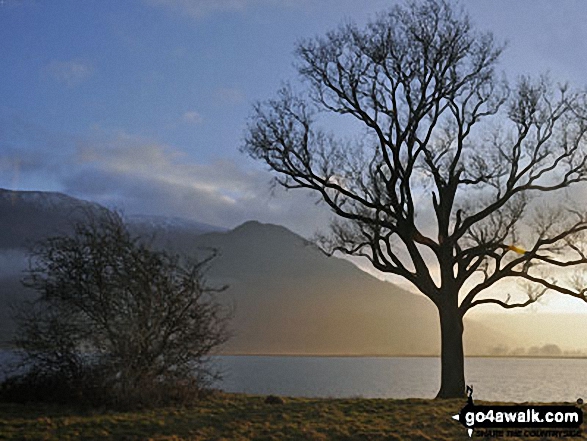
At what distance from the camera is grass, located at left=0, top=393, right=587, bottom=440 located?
14039 millimetres

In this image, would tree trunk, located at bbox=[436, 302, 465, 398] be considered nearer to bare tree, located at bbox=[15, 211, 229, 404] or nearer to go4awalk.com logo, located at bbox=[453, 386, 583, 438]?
go4awalk.com logo, located at bbox=[453, 386, 583, 438]

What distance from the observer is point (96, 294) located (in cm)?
1811

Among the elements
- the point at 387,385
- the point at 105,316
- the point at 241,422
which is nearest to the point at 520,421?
the point at 241,422

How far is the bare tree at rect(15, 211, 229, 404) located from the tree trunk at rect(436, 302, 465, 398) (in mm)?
8313

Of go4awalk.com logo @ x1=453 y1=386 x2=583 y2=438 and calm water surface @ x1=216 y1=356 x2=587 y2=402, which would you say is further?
calm water surface @ x1=216 y1=356 x2=587 y2=402

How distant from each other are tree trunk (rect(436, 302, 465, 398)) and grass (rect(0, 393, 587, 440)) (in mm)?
2924

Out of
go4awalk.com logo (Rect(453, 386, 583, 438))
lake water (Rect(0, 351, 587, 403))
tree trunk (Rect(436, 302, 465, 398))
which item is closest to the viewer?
go4awalk.com logo (Rect(453, 386, 583, 438))

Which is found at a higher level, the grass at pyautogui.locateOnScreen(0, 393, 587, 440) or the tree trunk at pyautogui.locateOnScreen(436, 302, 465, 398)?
the tree trunk at pyautogui.locateOnScreen(436, 302, 465, 398)

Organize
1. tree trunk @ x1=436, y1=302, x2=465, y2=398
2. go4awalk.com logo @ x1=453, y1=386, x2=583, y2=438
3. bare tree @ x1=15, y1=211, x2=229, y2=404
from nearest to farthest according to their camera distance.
→ go4awalk.com logo @ x1=453, y1=386, x2=583, y2=438
bare tree @ x1=15, y1=211, x2=229, y2=404
tree trunk @ x1=436, y1=302, x2=465, y2=398

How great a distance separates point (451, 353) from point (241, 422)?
9267mm

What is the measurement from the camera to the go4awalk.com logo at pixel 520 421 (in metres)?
15.2

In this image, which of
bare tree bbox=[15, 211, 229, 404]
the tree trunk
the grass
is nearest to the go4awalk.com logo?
the grass

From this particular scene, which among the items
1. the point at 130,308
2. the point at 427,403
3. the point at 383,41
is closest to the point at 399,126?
the point at 383,41

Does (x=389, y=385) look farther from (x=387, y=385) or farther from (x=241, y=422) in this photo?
(x=241, y=422)
